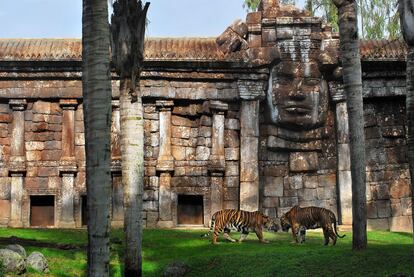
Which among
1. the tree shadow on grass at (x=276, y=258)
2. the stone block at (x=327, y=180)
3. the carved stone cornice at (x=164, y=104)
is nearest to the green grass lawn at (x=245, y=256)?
the tree shadow on grass at (x=276, y=258)

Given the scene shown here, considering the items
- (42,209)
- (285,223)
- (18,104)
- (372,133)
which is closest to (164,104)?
(18,104)

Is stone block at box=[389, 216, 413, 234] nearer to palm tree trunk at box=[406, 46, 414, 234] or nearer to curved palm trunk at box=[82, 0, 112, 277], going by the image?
palm tree trunk at box=[406, 46, 414, 234]

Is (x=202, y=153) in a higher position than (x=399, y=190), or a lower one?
higher

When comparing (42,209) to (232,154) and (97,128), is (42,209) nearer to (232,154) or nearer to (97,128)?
(232,154)

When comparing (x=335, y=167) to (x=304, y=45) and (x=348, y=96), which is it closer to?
(x=304, y=45)

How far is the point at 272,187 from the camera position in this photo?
19.9 metres

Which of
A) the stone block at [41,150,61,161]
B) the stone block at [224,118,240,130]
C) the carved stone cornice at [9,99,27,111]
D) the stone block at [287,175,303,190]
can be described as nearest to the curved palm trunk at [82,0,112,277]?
the stone block at [224,118,240,130]

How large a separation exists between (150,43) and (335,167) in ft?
23.9

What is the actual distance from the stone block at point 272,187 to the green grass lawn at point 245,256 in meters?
2.63

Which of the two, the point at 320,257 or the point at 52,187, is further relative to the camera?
the point at 52,187

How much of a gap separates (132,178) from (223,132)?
8536 mm

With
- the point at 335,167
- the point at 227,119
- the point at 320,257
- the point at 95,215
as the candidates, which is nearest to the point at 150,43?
the point at 227,119

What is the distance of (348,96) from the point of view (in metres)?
12.6

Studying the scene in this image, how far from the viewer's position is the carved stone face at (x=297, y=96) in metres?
19.7
